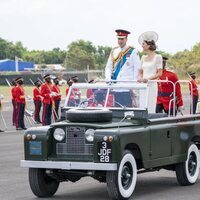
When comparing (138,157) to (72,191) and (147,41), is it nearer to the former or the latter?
(72,191)

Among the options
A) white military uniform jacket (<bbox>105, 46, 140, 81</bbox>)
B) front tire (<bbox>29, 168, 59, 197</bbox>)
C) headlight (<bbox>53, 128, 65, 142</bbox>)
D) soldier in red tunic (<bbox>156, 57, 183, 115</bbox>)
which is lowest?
front tire (<bbox>29, 168, 59, 197</bbox>)

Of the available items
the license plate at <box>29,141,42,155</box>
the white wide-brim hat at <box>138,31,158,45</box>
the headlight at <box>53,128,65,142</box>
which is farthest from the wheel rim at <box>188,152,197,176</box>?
the license plate at <box>29,141,42,155</box>

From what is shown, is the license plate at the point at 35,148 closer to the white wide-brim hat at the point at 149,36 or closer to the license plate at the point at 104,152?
the license plate at the point at 104,152

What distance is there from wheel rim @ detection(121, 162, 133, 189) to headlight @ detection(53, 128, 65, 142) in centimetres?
92

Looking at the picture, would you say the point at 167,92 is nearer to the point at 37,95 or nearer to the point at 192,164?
the point at 192,164

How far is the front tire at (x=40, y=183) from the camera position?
10.7 m

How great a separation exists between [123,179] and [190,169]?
6.64 feet

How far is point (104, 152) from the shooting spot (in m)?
10.1

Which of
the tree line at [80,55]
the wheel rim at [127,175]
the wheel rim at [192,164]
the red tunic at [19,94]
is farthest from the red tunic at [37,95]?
the tree line at [80,55]

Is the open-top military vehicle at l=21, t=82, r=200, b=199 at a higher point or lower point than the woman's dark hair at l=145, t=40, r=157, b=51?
lower

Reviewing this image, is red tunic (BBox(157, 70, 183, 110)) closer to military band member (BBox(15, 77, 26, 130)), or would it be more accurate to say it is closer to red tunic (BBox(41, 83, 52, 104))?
military band member (BBox(15, 77, 26, 130))

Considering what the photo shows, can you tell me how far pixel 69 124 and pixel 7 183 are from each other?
226 cm

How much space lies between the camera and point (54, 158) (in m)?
10.5

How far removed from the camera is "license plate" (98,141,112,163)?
10031 millimetres
